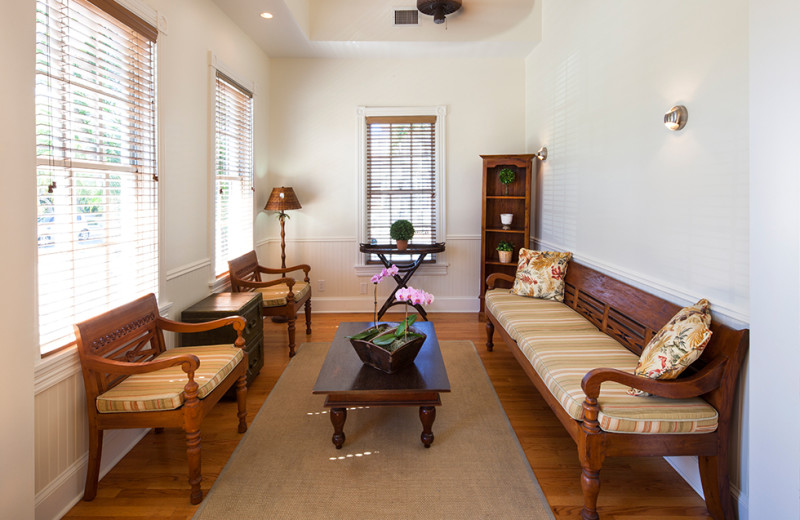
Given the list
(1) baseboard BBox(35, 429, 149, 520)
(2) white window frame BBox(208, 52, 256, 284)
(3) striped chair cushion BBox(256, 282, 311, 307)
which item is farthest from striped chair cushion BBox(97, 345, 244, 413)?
(3) striped chair cushion BBox(256, 282, 311, 307)

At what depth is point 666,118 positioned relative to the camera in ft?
8.78

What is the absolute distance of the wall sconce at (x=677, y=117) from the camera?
2.55 metres

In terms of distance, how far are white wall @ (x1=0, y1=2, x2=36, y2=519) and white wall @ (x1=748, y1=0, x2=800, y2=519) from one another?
277 centimetres

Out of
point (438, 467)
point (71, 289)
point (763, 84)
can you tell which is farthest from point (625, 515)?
point (71, 289)

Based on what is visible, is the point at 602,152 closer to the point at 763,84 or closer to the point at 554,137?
the point at 554,137

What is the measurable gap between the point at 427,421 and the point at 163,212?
2.12 meters

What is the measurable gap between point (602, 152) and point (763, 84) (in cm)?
182

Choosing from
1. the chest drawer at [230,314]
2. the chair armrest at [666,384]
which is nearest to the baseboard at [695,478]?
the chair armrest at [666,384]

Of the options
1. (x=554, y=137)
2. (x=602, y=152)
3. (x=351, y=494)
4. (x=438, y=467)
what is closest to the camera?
(x=351, y=494)

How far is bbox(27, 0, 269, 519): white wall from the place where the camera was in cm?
179

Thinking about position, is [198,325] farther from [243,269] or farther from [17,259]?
[243,269]

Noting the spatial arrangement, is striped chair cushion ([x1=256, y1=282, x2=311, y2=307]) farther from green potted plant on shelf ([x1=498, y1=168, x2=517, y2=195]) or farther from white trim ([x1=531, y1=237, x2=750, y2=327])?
white trim ([x1=531, y1=237, x2=750, y2=327])

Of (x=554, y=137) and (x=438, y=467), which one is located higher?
(x=554, y=137)

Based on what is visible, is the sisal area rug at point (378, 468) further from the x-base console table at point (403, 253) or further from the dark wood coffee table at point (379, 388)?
the x-base console table at point (403, 253)
